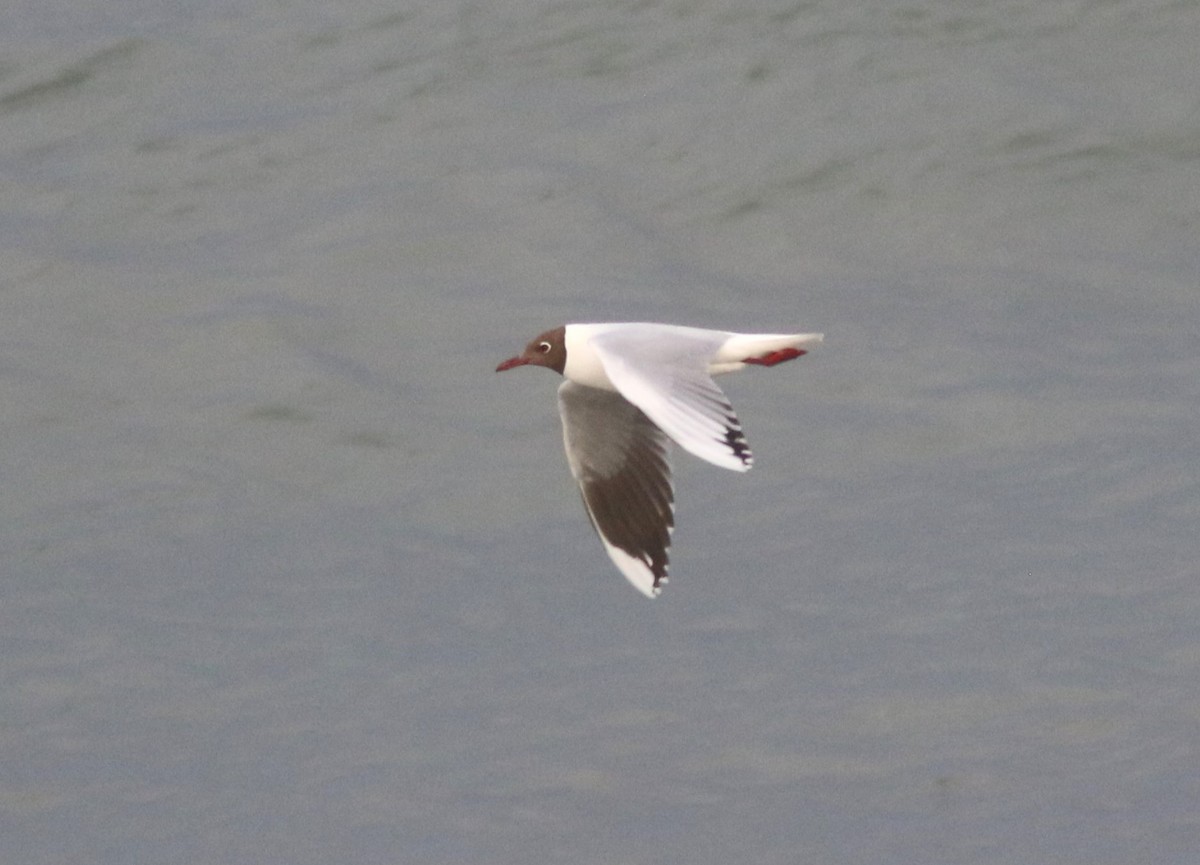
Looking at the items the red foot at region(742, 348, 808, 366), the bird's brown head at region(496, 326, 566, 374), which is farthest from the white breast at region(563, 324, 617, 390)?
the red foot at region(742, 348, 808, 366)

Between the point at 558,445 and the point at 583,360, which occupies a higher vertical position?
the point at 583,360

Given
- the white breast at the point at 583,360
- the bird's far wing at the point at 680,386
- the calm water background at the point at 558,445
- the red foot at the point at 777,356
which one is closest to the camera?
the bird's far wing at the point at 680,386

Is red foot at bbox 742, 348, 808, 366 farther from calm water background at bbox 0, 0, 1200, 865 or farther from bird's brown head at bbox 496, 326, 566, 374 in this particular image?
calm water background at bbox 0, 0, 1200, 865

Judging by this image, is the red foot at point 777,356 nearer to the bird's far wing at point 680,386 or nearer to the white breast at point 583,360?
the bird's far wing at point 680,386

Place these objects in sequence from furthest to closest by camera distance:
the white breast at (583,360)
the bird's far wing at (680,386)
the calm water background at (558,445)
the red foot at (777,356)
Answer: the calm water background at (558,445), the white breast at (583,360), the red foot at (777,356), the bird's far wing at (680,386)

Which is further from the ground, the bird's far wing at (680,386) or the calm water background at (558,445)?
the bird's far wing at (680,386)

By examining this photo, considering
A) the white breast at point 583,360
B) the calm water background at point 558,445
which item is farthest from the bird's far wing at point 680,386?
the calm water background at point 558,445

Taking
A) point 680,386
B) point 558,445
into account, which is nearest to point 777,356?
point 680,386

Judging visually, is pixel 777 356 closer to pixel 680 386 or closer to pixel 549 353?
pixel 680 386
